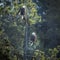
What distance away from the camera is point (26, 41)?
17.0 feet

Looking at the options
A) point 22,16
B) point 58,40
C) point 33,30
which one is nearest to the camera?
point 22,16

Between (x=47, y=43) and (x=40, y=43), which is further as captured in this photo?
(x=47, y=43)

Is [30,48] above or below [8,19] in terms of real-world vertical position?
below

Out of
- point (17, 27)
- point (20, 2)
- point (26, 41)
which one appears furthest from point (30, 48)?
point (20, 2)

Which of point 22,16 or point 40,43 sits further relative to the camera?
point 40,43

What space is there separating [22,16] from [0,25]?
0.48 metres

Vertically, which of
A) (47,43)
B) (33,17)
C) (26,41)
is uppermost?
(33,17)

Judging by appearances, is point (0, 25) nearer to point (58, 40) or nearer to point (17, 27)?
point (17, 27)

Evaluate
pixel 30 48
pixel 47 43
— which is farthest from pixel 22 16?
pixel 47 43

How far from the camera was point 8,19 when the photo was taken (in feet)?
17.3

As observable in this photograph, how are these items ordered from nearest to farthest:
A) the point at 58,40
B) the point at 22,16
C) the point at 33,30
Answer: the point at 22,16, the point at 33,30, the point at 58,40

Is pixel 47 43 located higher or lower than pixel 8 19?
lower

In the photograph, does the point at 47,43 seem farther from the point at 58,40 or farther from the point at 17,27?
the point at 17,27

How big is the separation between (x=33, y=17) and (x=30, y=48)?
63cm
